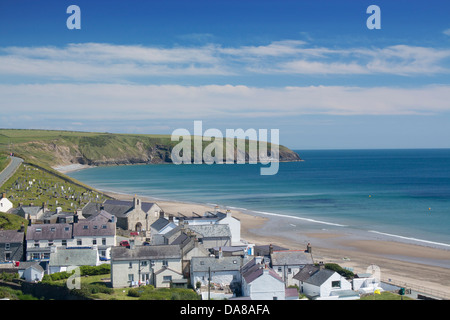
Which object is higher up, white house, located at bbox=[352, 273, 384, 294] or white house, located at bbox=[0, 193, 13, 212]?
white house, located at bbox=[0, 193, 13, 212]

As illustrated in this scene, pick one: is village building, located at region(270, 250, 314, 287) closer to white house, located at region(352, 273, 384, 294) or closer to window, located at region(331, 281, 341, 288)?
window, located at region(331, 281, 341, 288)

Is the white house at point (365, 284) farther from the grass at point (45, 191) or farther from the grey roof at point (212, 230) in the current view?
the grass at point (45, 191)

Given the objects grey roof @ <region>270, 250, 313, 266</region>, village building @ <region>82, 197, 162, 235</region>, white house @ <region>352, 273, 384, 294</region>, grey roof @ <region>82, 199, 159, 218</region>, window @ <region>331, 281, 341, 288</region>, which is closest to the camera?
window @ <region>331, 281, 341, 288</region>

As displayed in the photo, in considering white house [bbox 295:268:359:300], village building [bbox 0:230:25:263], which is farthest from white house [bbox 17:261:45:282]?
white house [bbox 295:268:359:300]

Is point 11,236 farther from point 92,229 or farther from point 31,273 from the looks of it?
point 31,273

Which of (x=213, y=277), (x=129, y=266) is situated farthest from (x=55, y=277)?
(x=213, y=277)
